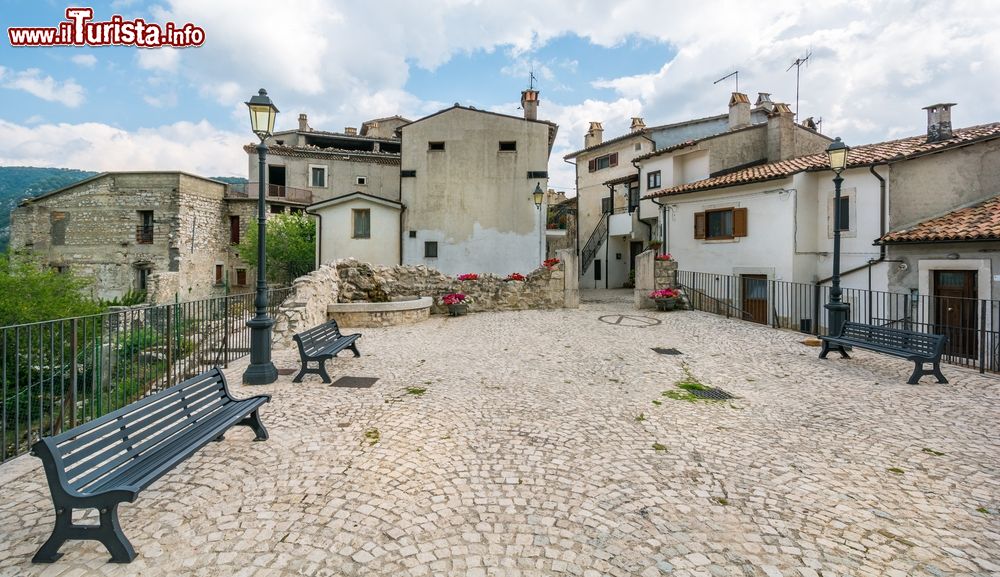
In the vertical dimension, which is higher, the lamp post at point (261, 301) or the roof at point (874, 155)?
the roof at point (874, 155)

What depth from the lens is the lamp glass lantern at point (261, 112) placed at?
7082 millimetres

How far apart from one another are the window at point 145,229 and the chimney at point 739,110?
3862 cm

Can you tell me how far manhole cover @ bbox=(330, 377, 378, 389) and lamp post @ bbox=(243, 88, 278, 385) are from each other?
1.08 m

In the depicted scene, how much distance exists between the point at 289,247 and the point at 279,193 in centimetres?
810

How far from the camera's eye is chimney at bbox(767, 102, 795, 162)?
21641mm

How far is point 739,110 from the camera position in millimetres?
24047

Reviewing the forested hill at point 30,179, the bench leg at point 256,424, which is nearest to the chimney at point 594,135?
the bench leg at point 256,424

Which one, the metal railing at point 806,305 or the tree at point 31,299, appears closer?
the metal railing at point 806,305

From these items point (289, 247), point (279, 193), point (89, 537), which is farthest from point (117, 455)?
point (279, 193)

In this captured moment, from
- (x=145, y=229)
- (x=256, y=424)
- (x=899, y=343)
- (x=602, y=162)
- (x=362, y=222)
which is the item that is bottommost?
(x=256, y=424)

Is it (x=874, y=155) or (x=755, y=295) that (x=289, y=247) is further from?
(x=874, y=155)

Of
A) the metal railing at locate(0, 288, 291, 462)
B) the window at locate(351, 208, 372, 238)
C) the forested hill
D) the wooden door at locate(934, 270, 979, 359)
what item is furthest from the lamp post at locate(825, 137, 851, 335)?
the forested hill

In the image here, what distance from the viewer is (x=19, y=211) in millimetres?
32438

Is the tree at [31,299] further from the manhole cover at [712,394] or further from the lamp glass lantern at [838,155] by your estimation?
the lamp glass lantern at [838,155]
